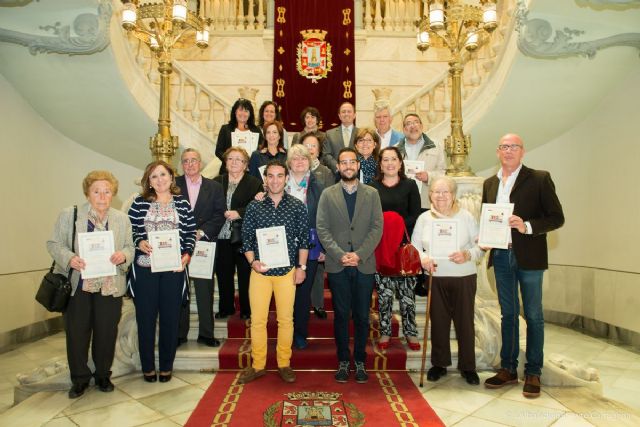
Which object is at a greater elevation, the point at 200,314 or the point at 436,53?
the point at 436,53

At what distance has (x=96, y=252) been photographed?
3.22 meters

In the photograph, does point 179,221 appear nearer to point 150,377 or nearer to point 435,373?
point 150,377

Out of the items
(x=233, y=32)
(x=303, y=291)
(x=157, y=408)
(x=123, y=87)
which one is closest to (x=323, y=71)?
(x=233, y=32)

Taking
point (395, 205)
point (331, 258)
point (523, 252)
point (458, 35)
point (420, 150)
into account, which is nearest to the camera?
point (523, 252)

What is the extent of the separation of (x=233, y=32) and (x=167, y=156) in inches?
167

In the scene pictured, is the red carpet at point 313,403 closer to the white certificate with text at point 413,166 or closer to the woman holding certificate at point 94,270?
the woman holding certificate at point 94,270

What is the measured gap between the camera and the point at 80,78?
5.54m

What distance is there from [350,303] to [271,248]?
72 centimetres

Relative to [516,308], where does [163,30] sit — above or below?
above

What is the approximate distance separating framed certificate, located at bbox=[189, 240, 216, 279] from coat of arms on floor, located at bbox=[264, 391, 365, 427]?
1173 millimetres

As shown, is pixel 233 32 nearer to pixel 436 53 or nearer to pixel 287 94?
pixel 287 94

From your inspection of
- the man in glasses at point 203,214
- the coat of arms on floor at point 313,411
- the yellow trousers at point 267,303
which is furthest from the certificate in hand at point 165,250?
the coat of arms on floor at point 313,411

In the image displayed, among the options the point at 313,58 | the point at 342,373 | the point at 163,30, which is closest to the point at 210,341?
the point at 342,373

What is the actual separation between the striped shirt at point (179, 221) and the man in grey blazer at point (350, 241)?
974 millimetres
